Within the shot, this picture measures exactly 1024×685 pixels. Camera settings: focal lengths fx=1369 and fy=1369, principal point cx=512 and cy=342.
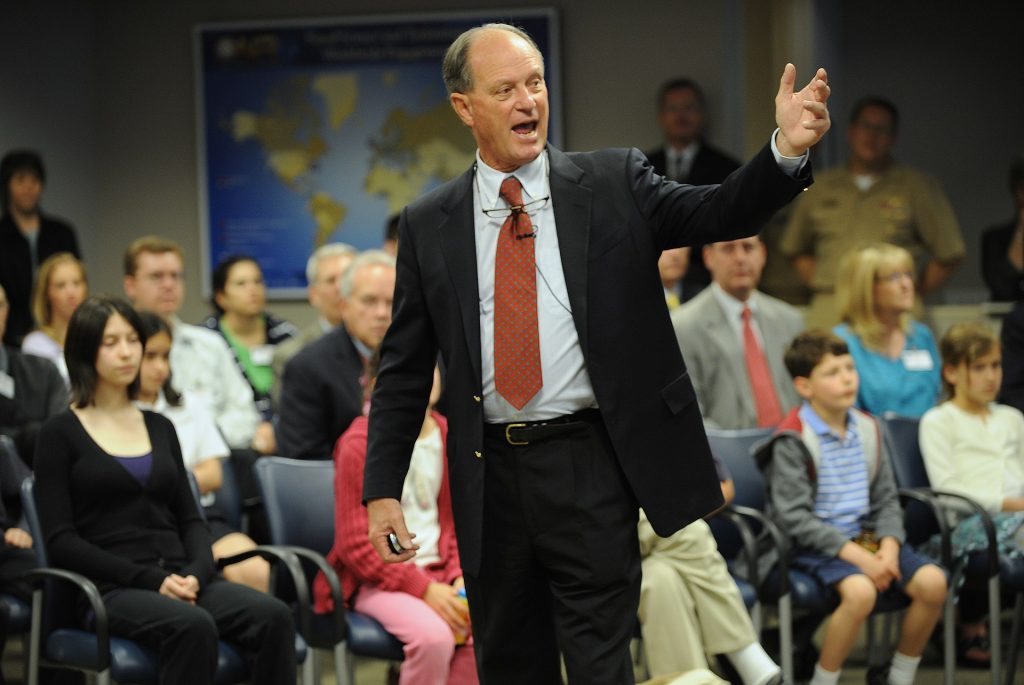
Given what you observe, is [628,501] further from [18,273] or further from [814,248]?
[18,273]

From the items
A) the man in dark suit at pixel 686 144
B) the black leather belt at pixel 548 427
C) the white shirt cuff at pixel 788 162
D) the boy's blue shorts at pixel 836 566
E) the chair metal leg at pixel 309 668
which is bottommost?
the chair metal leg at pixel 309 668

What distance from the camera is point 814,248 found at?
6656mm

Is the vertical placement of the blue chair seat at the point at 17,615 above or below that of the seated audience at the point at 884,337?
below

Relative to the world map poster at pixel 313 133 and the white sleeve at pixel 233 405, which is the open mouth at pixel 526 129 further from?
the world map poster at pixel 313 133

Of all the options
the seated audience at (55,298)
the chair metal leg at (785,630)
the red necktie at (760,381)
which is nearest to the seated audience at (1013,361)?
the red necktie at (760,381)

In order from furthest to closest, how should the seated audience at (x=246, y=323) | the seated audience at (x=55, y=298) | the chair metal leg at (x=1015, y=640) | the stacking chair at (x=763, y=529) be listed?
the seated audience at (x=246, y=323)
the seated audience at (x=55, y=298)
the chair metal leg at (x=1015, y=640)
the stacking chair at (x=763, y=529)

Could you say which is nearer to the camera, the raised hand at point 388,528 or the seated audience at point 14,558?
the raised hand at point 388,528

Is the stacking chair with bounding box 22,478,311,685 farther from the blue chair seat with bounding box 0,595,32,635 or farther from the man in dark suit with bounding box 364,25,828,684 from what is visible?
the man in dark suit with bounding box 364,25,828,684

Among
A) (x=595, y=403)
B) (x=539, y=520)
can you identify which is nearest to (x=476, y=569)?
(x=539, y=520)

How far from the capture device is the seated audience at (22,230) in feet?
21.8

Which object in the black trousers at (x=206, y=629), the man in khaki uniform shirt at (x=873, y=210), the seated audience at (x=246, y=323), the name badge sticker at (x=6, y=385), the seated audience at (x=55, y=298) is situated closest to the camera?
the black trousers at (x=206, y=629)

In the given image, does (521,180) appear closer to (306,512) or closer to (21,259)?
(306,512)

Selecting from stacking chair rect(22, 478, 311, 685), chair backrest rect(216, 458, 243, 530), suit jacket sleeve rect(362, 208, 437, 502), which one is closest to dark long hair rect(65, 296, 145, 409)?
stacking chair rect(22, 478, 311, 685)

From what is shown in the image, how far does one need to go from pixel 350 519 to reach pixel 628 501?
144 centimetres
